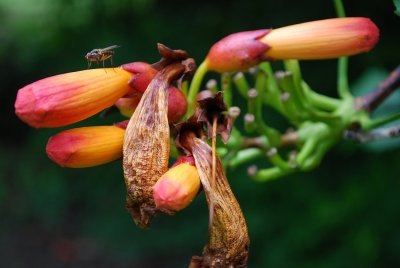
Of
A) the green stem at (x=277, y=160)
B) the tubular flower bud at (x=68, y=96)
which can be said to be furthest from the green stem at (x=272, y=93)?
the tubular flower bud at (x=68, y=96)

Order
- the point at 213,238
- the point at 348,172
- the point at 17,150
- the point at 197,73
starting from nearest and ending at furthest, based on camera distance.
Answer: the point at 213,238 → the point at 197,73 → the point at 348,172 → the point at 17,150

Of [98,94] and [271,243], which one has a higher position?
[98,94]

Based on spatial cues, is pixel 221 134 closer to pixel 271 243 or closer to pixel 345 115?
pixel 345 115

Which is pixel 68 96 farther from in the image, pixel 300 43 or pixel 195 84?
pixel 300 43

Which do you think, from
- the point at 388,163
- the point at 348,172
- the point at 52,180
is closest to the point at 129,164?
the point at 388,163

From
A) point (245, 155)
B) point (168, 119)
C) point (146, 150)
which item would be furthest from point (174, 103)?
point (245, 155)

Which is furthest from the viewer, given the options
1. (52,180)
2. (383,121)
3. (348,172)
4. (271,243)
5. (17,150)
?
(17,150)

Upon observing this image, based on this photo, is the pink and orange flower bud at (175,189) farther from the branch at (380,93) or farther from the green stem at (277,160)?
the branch at (380,93)

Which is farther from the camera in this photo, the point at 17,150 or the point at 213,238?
the point at 17,150
